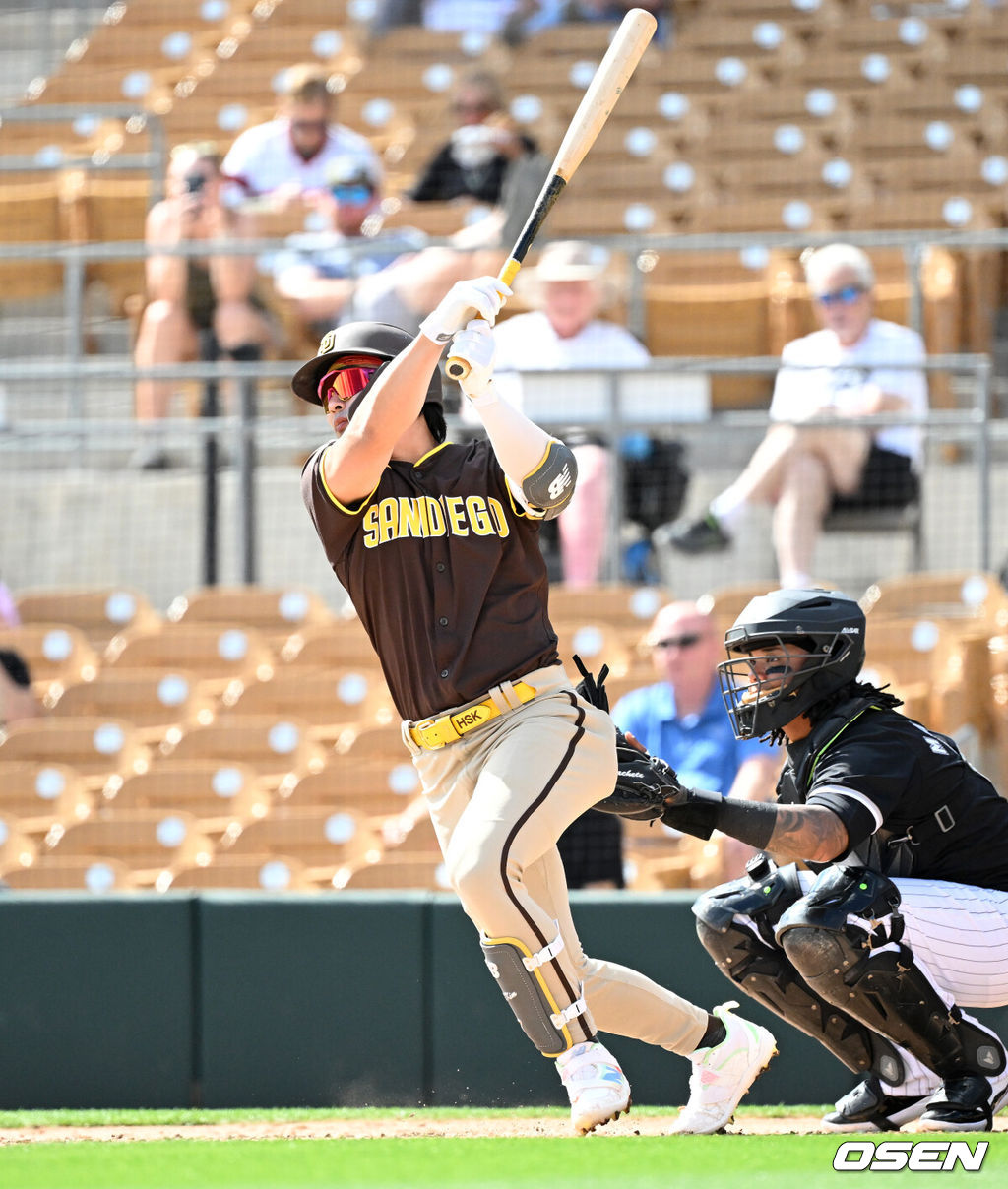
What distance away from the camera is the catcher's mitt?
3990 millimetres

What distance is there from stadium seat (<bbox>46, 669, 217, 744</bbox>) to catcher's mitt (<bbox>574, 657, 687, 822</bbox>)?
3799mm

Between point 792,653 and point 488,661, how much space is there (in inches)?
28.1

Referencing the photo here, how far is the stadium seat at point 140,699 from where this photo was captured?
7672 mm

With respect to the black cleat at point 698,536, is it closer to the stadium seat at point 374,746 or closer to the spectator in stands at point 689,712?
the spectator in stands at point 689,712

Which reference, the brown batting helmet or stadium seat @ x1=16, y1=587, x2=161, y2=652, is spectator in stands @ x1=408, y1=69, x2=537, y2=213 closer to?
stadium seat @ x1=16, y1=587, x2=161, y2=652

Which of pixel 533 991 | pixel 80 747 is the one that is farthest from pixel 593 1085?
pixel 80 747

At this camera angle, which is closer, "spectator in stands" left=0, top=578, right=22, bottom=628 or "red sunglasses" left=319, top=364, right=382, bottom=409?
"red sunglasses" left=319, top=364, right=382, bottom=409

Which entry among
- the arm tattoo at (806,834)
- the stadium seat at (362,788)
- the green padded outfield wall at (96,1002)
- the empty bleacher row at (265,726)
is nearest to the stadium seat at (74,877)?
the empty bleacher row at (265,726)

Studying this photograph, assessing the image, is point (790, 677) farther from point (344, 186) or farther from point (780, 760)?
point (344, 186)

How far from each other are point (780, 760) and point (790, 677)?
A: 2036mm

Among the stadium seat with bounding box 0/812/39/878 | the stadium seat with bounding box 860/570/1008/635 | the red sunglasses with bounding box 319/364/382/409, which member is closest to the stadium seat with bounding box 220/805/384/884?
the stadium seat with bounding box 0/812/39/878

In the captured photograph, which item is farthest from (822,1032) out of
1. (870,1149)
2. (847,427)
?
(847,427)

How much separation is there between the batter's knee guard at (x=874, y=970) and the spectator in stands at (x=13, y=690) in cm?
427

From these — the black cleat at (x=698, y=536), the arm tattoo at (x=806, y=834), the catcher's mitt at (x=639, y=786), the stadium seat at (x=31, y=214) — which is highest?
the stadium seat at (x=31, y=214)
